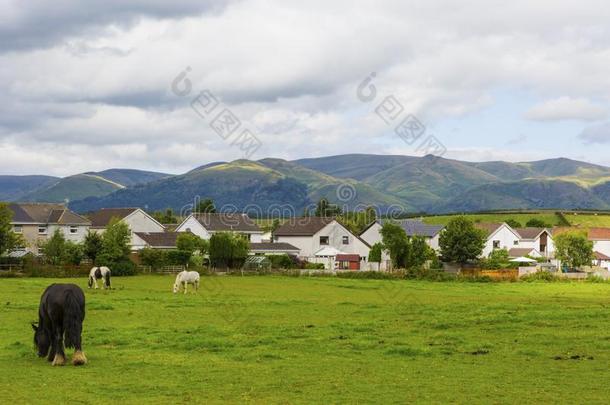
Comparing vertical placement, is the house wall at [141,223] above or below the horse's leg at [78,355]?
above

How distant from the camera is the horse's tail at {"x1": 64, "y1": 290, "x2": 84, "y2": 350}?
19.0 meters

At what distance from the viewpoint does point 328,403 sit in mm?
15141

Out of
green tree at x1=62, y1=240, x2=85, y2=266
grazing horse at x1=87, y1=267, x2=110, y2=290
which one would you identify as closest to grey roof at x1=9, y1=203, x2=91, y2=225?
green tree at x1=62, y1=240, x2=85, y2=266

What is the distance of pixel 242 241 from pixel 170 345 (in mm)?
66074

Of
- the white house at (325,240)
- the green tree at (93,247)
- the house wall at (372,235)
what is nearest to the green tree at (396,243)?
the white house at (325,240)

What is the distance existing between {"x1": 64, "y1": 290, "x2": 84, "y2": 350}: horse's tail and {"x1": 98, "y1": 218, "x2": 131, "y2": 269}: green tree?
194 ft

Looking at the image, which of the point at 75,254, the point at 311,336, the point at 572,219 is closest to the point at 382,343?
the point at 311,336

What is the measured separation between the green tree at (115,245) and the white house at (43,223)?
56.9 feet

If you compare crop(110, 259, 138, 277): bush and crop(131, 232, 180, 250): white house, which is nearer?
crop(110, 259, 138, 277): bush

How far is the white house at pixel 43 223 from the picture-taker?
98188 millimetres

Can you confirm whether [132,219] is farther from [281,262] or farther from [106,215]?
[281,262]

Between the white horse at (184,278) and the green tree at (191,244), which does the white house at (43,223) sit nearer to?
the green tree at (191,244)

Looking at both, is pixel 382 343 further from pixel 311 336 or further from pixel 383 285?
pixel 383 285

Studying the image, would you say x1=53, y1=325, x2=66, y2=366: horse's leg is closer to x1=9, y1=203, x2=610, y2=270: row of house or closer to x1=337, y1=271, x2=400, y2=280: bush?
x1=337, y1=271, x2=400, y2=280: bush
